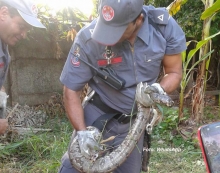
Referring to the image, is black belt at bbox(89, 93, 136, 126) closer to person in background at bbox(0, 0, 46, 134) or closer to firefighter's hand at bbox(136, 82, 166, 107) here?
firefighter's hand at bbox(136, 82, 166, 107)

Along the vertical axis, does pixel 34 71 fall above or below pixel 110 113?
below

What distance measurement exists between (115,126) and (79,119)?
1.01 feet

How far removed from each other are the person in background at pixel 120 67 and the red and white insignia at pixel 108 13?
0.16 ft

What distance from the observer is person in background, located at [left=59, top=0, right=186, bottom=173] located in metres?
2.35

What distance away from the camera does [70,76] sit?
2.39m

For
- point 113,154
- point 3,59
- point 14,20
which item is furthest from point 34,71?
point 113,154

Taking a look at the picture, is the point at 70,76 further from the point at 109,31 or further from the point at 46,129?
the point at 46,129

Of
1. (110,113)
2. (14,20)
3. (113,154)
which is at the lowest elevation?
(113,154)

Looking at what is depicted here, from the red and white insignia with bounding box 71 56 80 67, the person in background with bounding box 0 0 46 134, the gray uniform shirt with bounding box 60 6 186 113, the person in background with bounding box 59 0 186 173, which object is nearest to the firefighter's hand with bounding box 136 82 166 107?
the person in background with bounding box 59 0 186 173

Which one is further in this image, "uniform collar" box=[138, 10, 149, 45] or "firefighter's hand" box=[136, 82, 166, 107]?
"uniform collar" box=[138, 10, 149, 45]

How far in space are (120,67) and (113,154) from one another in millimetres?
607

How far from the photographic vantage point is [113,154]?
7.53 ft

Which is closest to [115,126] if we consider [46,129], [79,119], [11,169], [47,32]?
[79,119]

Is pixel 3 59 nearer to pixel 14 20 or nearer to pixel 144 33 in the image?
pixel 14 20
